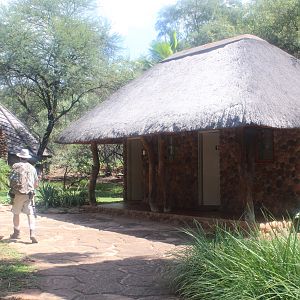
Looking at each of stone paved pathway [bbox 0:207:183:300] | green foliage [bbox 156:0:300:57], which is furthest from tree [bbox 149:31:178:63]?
stone paved pathway [bbox 0:207:183:300]

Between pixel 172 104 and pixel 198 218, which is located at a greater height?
pixel 172 104

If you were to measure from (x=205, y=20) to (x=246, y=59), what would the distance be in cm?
2716

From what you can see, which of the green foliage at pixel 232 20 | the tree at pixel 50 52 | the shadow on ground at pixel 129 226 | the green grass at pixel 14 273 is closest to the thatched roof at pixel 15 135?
the tree at pixel 50 52

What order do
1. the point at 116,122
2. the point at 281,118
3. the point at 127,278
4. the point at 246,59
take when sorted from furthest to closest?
the point at 116,122 → the point at 246,59 → the point at 281,118 → the point at 127,278

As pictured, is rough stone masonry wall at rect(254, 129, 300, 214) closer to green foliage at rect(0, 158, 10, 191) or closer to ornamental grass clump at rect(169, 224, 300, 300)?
ornamental grass clump at rect(169, 224, 300, 300)

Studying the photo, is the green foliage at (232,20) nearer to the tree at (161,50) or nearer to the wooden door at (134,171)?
the tree at (161,50)

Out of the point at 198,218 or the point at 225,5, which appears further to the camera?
the point at 225,5

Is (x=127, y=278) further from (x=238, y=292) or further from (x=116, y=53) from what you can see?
(x=116, y=53)

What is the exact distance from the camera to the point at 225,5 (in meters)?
35.8

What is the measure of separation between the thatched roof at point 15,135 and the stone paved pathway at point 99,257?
11.1 meters

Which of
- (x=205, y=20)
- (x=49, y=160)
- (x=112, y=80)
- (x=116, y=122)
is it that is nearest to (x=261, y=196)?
(x=116, y=122)

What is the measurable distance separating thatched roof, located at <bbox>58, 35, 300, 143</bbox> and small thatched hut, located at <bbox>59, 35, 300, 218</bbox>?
0.02m

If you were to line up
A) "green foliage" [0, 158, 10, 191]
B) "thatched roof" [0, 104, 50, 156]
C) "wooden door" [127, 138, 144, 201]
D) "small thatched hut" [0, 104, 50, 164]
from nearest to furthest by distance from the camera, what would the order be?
"wooden door" [127, 138, 144, 201], "green foliage" [0, 158, 10, 191], "small thatched hut" [0, 104, 50, 164], "thatched roof" [0, 104, 50, 156]

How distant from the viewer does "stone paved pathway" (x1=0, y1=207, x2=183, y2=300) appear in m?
5.00
